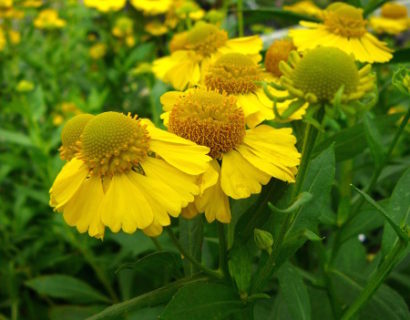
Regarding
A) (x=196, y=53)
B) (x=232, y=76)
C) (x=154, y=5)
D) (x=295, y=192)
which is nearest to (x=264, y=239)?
(x=295, y=192)

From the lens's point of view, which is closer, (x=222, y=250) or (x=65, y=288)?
(x=222, y=250)

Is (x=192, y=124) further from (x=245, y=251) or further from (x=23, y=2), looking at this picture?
(x=23, y=2)

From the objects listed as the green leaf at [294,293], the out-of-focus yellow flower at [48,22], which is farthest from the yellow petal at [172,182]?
the out-of-focus yellow flower at [48,22]

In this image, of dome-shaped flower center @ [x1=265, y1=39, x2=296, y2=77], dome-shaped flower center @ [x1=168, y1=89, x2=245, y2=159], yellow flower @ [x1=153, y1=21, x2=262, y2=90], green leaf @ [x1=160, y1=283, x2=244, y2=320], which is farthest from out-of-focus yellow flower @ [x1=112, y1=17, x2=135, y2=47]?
green leaf @ [x1=160, y1=283, x2=244, y2=320]

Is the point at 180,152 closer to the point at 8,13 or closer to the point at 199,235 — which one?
the point at 199,235

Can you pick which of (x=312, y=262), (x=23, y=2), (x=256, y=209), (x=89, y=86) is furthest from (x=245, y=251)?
(x=23, y=2)

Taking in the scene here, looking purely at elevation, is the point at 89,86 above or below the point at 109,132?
below

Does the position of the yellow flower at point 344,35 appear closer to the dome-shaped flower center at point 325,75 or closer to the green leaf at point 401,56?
the green leaf at point 401,56
